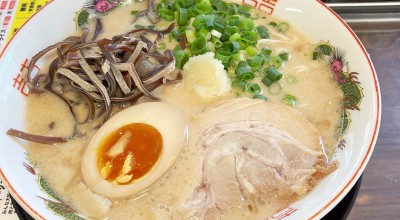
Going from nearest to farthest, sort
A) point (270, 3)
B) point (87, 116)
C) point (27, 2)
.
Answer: point (87, 116)
point (270, 3)
point (27, 2)

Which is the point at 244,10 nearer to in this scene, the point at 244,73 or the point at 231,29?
the point at 231,29

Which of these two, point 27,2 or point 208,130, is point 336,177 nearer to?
point 208,130

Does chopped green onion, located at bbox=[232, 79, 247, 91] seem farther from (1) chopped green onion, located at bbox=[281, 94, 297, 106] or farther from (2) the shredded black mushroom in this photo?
(2) the shredded black mushroom

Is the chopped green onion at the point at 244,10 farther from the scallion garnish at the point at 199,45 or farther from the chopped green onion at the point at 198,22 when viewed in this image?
the scallion garnish at the point at 199,45

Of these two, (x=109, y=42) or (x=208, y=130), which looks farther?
(x=109, y=42)

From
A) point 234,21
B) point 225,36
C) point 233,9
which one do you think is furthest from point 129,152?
point 233,9

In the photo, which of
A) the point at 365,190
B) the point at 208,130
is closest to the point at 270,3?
the point at 208,130
